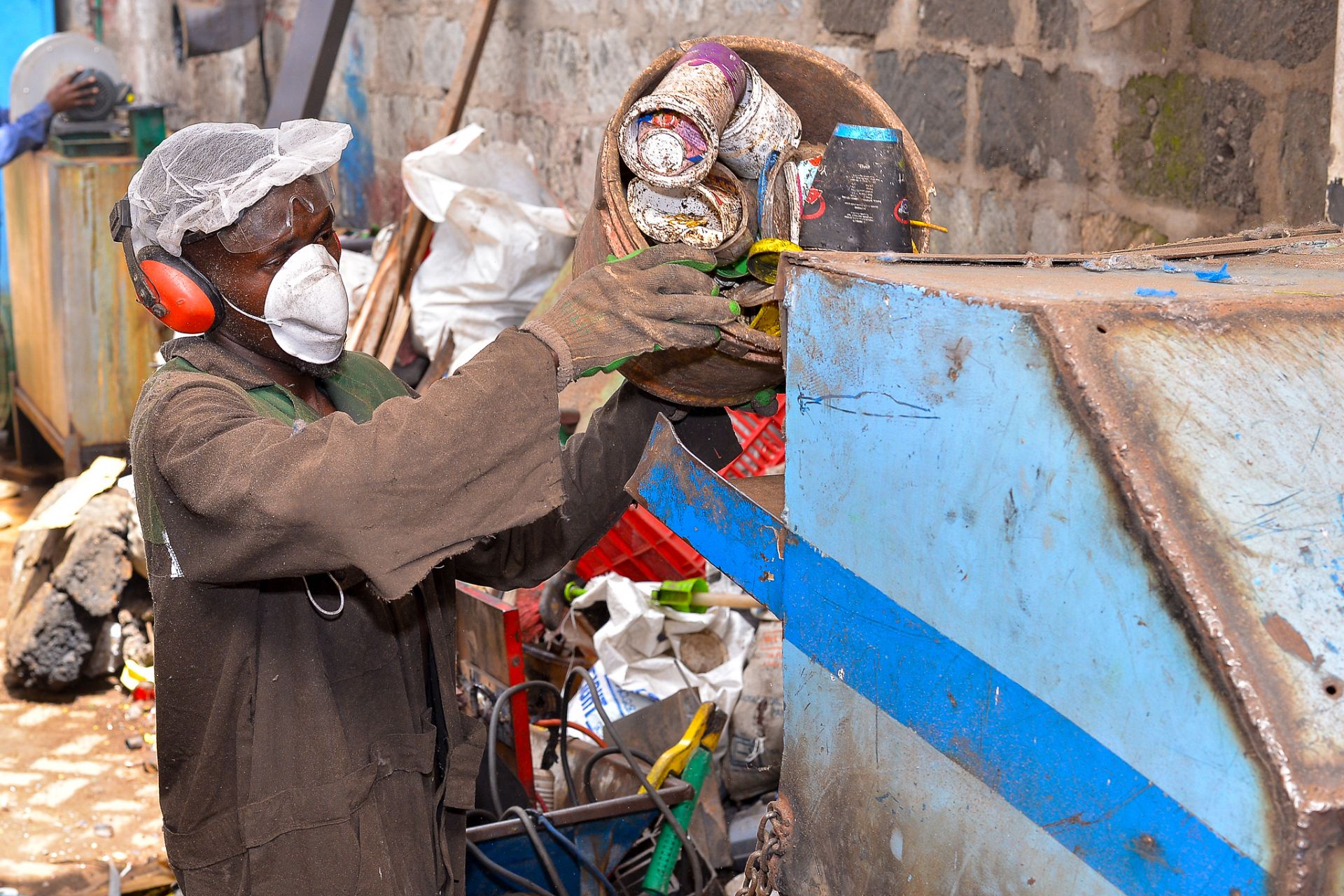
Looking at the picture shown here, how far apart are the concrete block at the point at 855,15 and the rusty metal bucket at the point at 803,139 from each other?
5.17ft

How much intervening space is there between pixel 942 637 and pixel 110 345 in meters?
5.30

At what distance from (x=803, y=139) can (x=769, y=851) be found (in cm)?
95

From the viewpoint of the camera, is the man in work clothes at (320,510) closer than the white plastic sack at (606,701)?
Yes

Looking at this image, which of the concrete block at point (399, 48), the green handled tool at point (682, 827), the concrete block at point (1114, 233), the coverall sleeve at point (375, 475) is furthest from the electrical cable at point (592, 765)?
the concrete block at point (399, 48)

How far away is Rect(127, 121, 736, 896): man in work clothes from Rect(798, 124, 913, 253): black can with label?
6.5 inches

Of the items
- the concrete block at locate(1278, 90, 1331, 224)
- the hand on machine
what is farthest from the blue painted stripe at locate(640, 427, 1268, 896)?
the hand on machine

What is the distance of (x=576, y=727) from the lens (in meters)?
2.86

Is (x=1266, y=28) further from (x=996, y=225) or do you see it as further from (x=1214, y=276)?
(x=1214, y=276)

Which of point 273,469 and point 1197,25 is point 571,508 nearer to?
point 273,469

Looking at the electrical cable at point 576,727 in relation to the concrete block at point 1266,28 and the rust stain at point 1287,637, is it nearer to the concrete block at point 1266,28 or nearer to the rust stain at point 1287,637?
the concrete block at point 1266,28

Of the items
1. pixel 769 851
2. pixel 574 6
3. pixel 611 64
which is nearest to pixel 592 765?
pixel 769 851

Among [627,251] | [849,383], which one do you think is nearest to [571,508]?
[627,251]

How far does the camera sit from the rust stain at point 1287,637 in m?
0.91

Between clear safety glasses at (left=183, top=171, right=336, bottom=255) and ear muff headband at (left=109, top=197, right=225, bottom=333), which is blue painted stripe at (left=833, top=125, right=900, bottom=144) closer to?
clear safety glasses at (left=183, top=171, right=336, bottom=255)
